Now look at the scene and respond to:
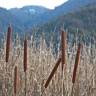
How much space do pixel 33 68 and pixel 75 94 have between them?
1709 mm

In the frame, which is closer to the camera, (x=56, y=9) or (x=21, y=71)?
(x=21, y=71)

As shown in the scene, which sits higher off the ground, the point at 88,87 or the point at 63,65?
the point at 63,65

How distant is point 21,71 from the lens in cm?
582

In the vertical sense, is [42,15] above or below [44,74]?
above

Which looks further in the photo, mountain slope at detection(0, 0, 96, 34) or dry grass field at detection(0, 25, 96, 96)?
mountain slope at detection(0, 0, 96, 34)

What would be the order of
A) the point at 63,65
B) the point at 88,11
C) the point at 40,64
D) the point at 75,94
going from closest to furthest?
the point at 63,65 < the point at 75,94 < the point at 40,64 < the point at 88,11

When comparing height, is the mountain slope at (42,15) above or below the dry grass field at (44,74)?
above

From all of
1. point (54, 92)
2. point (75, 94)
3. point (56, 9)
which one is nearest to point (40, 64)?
point (54, 92)

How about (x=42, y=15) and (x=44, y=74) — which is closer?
(x=44, y=74)

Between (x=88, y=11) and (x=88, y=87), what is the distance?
236 ft

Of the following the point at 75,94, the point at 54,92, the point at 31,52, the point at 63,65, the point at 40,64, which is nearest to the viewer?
the point at 63,65

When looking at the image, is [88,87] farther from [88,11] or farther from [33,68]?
[88,11]

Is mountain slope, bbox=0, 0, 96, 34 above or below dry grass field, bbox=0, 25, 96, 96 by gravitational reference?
above

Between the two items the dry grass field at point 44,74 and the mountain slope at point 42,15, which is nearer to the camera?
the dry grass field at point 44,74
